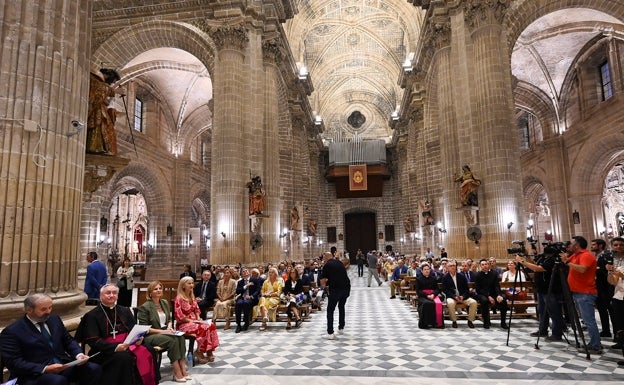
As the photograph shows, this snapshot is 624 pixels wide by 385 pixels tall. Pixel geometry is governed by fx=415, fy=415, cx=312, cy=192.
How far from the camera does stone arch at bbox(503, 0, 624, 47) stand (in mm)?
14484

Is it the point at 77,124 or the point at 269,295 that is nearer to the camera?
the point at 77,124

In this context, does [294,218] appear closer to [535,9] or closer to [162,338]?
[535,9]

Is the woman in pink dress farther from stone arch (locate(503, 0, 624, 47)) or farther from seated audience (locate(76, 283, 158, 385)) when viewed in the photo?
stone arch (locate(503, 0, 624, 47))

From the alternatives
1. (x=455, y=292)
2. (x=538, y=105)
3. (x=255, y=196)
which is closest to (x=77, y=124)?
(x=455, y=292)

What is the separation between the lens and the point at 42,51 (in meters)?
4.44

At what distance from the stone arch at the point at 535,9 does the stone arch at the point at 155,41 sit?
1069 centimetres

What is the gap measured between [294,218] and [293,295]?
13903mm

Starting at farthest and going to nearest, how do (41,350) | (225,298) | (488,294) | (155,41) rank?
(155,41) < (225,298) < (488,294) < (41,350)

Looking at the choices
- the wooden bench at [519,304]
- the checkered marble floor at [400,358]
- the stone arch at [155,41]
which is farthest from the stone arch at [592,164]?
the stone arch at [155,41]

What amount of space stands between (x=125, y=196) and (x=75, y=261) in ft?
84.2

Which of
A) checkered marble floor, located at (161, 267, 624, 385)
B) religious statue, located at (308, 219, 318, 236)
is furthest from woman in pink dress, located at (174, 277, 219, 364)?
religious statue, located at (308, 219, 318, 236)

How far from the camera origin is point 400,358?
5.84m

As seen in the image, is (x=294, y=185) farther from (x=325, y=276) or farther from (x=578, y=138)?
(x=325, y=276)

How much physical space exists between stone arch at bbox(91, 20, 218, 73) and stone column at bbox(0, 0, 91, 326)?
11658mm
